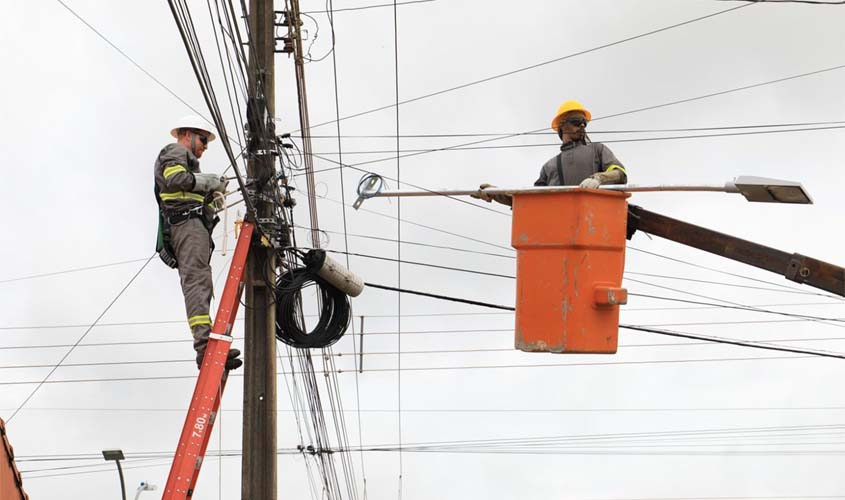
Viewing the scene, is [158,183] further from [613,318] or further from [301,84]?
[613,318]

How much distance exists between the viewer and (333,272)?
11625 mm

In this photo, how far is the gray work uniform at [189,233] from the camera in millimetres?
9539

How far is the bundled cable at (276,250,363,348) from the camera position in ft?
37.7

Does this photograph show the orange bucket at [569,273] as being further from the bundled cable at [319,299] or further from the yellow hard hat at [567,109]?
the bundled cable at [319,299]

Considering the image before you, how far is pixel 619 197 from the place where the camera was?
6625 millimetres

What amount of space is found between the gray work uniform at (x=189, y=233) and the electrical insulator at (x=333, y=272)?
6.14 ft

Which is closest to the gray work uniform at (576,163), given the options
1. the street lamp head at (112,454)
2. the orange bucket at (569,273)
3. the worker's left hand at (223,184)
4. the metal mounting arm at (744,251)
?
the metal mounting arm at (744,251)

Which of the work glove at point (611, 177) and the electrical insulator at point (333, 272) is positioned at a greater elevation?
the work glove at point (611, 177)

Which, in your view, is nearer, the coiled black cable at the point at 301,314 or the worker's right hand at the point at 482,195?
the worker's right hand at the point at 482,195

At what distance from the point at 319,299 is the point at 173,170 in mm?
2689

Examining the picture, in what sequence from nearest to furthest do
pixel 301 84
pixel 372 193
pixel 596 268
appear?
pixel 596 268 → pixel 372 193 → pixel 301 84

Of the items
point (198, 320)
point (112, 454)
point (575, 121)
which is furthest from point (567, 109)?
point (112, 454)

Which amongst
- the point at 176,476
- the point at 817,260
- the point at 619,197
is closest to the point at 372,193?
the point at 619,197

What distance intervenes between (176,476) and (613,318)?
13.4 ft
